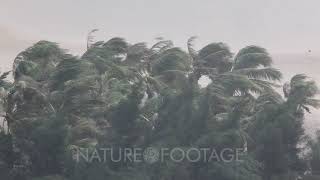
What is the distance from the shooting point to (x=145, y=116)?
62.2 feet

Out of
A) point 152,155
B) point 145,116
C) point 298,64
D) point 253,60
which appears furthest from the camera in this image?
point 298,64

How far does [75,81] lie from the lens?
60.4 ft

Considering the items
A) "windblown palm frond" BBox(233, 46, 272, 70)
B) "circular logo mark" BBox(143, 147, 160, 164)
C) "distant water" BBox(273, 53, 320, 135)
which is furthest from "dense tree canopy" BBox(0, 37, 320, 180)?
"distant water" BBox(273, 53, 320, 135)

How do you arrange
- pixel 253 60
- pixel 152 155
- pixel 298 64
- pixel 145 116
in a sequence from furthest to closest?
1. pixel 298 64
2. pixel 253 60
3. pixel 145 116
4. pixel 152 155

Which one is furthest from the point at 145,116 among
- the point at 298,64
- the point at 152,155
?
Result: the point at 298,64

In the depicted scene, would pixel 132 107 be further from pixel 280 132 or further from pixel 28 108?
pixel 280 132

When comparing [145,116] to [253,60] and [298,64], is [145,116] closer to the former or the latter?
[253,60]

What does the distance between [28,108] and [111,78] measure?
2787mm

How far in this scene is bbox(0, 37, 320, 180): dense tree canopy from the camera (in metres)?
18.1

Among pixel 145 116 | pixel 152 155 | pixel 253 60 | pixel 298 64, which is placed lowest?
pixel 152 155

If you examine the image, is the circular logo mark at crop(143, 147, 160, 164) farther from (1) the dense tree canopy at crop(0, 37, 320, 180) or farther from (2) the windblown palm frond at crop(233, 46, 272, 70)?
(2) the windblown palm frond at crop(233, 46, 272, 70)

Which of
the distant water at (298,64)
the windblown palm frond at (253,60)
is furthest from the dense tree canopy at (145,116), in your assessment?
the distant water at (298,64)

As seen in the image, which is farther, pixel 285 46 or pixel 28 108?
pixel 285 46

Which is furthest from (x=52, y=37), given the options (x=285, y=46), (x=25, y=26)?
(x=285, y=46)
